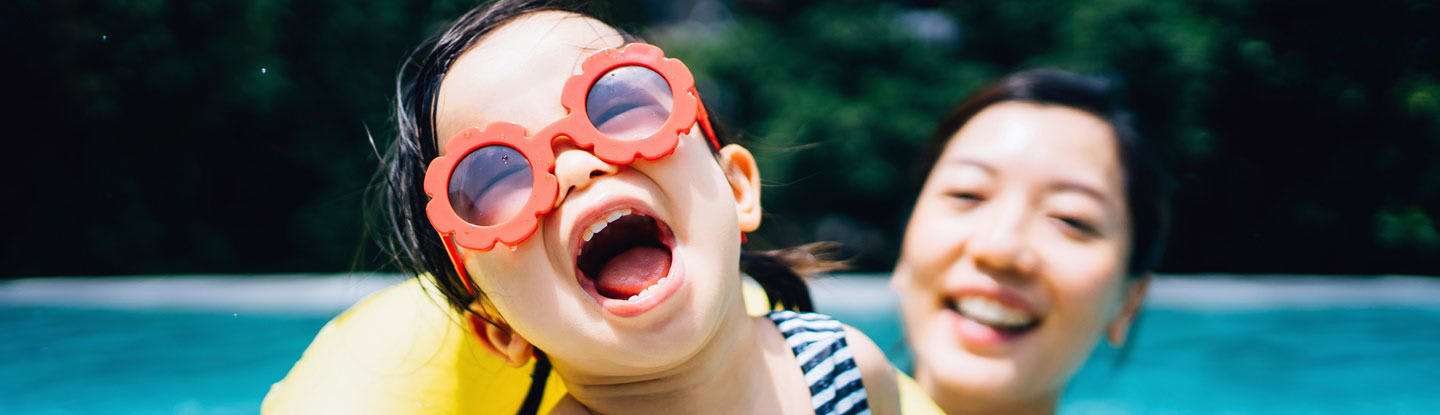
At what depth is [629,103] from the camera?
40.9 inches

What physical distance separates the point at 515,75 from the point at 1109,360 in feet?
15.2

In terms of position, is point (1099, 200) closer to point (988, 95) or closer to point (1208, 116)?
point (988, 95)

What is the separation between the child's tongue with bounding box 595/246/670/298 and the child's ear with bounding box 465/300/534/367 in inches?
6.2

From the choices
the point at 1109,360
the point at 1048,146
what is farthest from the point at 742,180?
the point at 1109,360

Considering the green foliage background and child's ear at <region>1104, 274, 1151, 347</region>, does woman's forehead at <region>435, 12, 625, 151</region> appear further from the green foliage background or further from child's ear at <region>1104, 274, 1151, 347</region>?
the green foliage background

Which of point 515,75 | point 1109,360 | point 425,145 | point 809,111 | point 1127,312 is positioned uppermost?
point 515,75

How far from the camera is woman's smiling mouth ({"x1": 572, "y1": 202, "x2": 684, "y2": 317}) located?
97cm

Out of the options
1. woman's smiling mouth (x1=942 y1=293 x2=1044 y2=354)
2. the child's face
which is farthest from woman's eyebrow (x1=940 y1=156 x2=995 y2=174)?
the child's face

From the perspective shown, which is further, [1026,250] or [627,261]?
[1026,250]

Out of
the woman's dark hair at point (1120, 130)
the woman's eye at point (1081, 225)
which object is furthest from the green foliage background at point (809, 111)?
the woman's eye at point (1081, 225)

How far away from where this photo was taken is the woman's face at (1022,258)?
154cm

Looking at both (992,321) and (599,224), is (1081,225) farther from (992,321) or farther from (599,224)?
(599,224)

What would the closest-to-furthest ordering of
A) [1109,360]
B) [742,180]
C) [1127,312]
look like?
[742,180], [1127,312], [1109,360]

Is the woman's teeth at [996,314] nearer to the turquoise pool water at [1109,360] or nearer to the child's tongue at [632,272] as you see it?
the child's tongue at [632,272]
